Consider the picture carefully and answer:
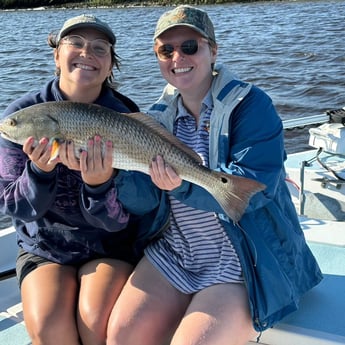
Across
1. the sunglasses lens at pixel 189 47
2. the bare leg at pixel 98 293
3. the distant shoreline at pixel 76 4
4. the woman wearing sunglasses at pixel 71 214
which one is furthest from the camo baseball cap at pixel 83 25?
the distant shoreline at pixel 76 4

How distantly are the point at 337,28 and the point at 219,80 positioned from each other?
20611 mm

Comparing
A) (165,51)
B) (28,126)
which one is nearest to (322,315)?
(165,51)

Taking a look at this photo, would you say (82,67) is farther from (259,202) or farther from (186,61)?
(259,202)

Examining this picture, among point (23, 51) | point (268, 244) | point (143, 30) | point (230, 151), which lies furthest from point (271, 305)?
point (143, 30)

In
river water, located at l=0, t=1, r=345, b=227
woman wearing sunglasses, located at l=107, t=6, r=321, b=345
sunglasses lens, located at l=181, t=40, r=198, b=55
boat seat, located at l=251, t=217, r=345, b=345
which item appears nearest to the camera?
woman wearing sunglasses, located at l=107, t=6, r=321, b=345

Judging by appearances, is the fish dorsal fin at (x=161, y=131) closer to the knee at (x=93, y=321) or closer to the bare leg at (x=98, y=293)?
the bare leg at (x=98, y=293)

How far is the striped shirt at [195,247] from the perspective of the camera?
2.86 m

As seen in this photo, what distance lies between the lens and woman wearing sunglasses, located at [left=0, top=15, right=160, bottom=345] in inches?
109

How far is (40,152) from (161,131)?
0.57m

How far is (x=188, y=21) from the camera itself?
9.64 ft

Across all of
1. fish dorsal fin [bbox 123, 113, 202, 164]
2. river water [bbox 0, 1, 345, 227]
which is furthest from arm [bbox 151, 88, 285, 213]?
river water [bbox 0, 1, 345, 227]

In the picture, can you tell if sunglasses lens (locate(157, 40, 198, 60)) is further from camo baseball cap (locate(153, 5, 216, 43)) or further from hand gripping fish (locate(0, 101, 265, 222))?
hand gripping fish (locate(0, 101, 265, 222))

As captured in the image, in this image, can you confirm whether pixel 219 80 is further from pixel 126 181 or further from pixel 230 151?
pixel 126 181

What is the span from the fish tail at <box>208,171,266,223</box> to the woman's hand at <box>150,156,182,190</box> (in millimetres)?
197
